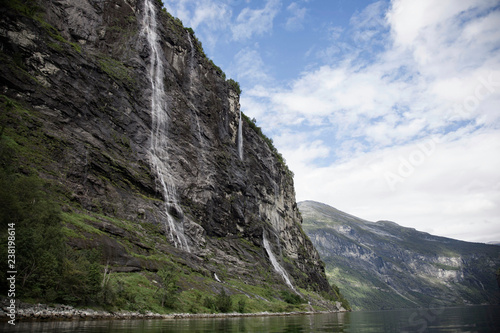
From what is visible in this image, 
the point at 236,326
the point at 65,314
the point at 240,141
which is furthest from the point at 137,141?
the point at 236,326

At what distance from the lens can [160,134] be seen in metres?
81.9

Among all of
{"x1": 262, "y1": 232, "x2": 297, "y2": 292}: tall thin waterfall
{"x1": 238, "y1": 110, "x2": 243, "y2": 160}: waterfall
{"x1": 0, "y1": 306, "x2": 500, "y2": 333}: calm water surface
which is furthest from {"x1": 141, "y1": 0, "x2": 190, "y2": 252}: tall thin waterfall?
{"x1": 262, "y1": 232, "x2": 297, "y2": 292}: tall thin waterfall

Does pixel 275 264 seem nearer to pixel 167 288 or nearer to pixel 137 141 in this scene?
pixel 137 141

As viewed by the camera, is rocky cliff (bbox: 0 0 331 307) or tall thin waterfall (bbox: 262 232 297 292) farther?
tall thin waterfall (bbox: 262 232 297 292)

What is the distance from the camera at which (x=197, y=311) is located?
151 ft

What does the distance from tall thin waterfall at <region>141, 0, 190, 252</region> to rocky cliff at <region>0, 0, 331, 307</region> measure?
1.16 ft

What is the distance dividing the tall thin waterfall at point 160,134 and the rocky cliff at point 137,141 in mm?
353

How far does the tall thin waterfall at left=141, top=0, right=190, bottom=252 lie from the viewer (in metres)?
70.9

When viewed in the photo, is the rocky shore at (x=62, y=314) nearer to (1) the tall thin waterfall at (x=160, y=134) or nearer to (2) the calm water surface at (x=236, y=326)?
(2) the calm water surface at (x=236, y=326)

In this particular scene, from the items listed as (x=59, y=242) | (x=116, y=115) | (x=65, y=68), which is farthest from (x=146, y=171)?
(x=59, y=242)

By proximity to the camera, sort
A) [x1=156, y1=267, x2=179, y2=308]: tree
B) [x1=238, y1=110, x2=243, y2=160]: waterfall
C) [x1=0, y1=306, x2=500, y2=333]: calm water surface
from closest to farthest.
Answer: [x1=0, y1=306, x2=500, y2=333]: calm water surface, [x1=156, y1=267, x2=179, y2=308]: tree, [x1=238, y1=110, x2=243, y2=160]: waterfall

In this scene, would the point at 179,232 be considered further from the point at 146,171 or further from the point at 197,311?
the point at 197,311

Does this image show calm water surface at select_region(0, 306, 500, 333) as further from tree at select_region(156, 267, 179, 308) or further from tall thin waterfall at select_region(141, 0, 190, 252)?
tall thin waterfall at select_region(141, 0, 190, 252)

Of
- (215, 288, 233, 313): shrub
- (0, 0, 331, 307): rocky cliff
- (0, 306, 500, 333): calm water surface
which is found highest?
(0, 0, 331, 307): rocky cliff
